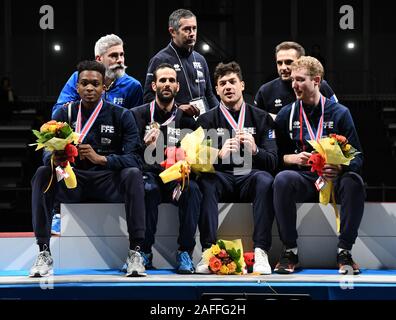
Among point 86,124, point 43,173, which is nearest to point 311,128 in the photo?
point 86,124

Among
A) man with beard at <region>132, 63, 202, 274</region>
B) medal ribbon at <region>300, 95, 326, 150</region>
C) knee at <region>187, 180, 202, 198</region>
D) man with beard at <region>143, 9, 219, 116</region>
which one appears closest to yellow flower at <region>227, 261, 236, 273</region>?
man with beard at <region>132, 63, 202, 274</region>

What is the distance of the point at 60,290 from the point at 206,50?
8856 mm

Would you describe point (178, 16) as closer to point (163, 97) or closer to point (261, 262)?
point (163, 97)

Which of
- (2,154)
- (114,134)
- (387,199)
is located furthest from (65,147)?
(2,154)

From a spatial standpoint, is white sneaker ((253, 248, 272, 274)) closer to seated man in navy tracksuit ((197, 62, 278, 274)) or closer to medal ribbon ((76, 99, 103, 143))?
seated man in navy tracksuit ((197, 62, 278, 274))

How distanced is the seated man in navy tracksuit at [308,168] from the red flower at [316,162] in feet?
0.13

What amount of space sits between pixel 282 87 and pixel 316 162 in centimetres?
119

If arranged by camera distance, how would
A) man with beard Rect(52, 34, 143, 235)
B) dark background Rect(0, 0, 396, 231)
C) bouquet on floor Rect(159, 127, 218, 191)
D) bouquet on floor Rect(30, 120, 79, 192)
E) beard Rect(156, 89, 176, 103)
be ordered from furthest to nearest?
dark background Rect(0, 0, 396, 231) → man with beard Rect(52, 34, 143, 235) → beard Rect(156, 89, 176, 103) → bouquet on floor Rect(159, 127, 218, 191) → bouquet on floor Rect(30, 120, 79, 192)

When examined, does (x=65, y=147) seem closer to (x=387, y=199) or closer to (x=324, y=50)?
(x=387, y=199)

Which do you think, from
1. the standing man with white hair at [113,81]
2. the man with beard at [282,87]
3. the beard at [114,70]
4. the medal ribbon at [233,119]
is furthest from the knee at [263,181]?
the beard at [114,70]

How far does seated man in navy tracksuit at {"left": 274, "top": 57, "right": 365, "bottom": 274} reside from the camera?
17.5 feet

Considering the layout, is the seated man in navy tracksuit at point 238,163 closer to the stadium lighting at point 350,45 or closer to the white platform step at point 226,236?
A: the white platform step at point 226,236

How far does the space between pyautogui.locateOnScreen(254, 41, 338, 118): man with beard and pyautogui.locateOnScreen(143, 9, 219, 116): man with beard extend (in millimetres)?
483

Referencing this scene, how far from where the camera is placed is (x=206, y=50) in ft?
43.8
